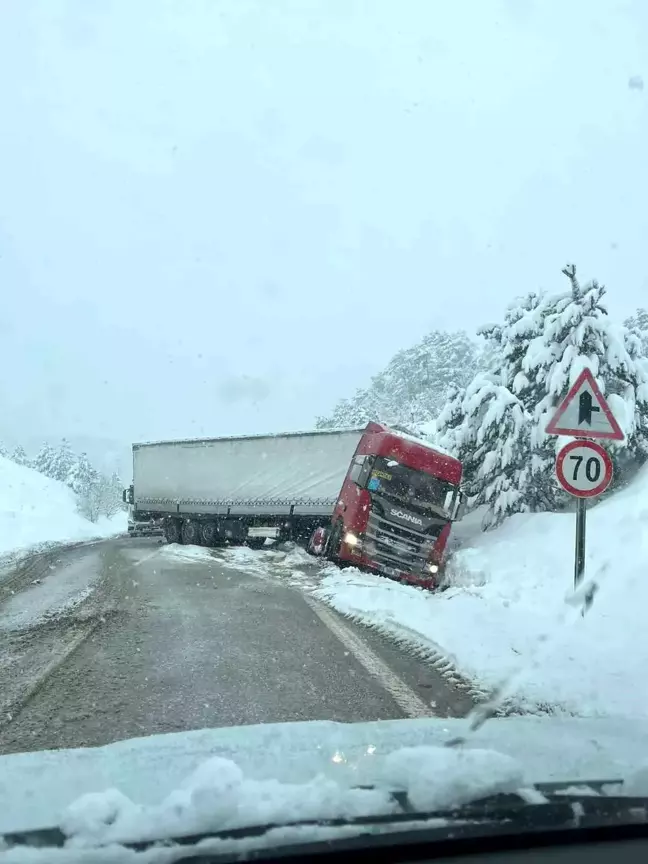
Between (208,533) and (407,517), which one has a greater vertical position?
(407,517)

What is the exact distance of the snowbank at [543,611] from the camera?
6.34 metres

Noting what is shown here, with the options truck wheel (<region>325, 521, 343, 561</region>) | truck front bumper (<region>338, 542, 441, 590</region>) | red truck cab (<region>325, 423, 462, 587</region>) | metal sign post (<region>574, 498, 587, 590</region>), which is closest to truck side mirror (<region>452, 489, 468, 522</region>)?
red truck cab (<region>325, 423, 462, 587</region>)

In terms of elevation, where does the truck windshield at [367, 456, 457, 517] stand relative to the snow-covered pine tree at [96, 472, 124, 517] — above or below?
above

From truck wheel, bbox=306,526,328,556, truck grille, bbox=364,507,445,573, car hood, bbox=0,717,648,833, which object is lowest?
truck wheel, bbox=306,526,328,556

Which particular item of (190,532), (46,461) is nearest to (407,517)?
(190,532)

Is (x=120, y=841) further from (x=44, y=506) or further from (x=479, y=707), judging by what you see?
(x=44, y=506)

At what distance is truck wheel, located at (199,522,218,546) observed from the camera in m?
25.6

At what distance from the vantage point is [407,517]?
16062 millimetres

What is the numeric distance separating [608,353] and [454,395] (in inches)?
188

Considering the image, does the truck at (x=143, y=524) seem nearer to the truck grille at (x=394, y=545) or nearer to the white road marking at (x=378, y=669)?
the truck grille at (x=394, y=545)

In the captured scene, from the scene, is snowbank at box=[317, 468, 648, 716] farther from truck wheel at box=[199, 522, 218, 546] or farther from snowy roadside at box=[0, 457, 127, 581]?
snowy roadside at box=[0, 457, 127, 581]

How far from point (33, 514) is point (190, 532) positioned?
1466cm

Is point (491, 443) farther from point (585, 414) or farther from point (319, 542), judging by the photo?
point (585, 414)

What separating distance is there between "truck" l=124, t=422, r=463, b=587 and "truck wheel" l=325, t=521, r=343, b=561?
0.03 meters
